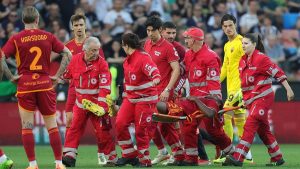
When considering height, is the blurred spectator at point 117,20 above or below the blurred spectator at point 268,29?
above

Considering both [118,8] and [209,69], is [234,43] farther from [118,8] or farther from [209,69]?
[118,8]

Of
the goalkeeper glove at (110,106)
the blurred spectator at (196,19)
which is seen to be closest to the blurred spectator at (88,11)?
the blurred spectator at (196,19)

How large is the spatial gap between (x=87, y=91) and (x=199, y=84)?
1.91m

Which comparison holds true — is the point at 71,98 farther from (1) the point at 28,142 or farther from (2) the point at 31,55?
(2) the point at 31,55

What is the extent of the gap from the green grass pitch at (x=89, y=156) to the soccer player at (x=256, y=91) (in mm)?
332

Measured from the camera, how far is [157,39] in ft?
59.2

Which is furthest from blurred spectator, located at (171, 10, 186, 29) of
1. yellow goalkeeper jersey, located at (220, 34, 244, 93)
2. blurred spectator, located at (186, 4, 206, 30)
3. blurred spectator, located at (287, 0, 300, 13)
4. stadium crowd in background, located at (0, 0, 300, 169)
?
yellow goalkeeper jersey, located at (220, 34, 244, 93)

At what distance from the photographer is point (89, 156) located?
2031 cm

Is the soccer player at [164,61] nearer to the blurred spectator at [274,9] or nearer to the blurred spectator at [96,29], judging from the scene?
the blurred spectator at [96,29]

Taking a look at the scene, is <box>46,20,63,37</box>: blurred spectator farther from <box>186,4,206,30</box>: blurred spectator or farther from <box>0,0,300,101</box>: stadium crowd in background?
<box>186,4,206,30</box>: blurred spectator

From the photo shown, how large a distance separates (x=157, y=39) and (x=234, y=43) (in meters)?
1.53

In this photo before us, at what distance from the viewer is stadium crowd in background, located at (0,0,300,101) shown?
25875 millimetres

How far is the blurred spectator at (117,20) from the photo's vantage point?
26391mm

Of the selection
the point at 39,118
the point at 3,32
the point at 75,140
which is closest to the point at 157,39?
the point at 75,140
